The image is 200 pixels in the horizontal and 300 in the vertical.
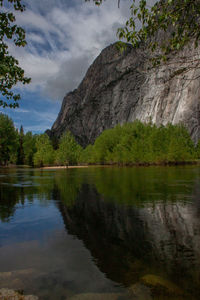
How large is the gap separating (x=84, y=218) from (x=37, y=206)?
3.59m

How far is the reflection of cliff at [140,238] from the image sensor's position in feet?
14.4

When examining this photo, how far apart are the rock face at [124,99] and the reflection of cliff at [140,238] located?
75.5m

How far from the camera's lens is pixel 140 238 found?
6.21 meters

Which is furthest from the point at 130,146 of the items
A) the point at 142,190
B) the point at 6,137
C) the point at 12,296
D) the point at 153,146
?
the point at 12,296

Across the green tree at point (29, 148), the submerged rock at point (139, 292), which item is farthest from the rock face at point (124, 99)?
the submerged rock at point (139, 292)

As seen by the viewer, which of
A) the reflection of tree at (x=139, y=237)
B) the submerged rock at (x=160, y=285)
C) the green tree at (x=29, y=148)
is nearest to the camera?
the submerged rock at (x=160, y=285)

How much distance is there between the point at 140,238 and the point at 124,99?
141 metres

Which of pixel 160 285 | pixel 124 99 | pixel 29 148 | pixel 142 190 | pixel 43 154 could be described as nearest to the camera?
pixel 160 285

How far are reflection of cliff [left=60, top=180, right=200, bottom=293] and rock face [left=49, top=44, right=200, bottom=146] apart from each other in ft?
248

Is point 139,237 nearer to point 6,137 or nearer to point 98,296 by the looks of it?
point 98,296

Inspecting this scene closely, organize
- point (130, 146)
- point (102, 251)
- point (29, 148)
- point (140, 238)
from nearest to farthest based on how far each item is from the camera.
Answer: point (102, 251) < point (140, 238) < point (130, 146) < point (29, 148)

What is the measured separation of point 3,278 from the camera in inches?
166

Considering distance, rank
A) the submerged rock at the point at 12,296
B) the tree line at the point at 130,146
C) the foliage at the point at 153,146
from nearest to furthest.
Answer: the submerged rock at the point at 12,296, the foliage at the point at 153,146, the tree line at the point at 130,146

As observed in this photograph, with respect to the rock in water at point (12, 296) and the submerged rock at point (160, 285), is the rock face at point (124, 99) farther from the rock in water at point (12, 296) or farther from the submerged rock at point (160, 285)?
the rock in water at point (12, 296)
